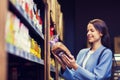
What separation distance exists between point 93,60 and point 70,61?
0.24 metres

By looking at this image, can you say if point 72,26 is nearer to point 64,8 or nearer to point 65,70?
point 64,8

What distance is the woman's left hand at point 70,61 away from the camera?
9.05ft

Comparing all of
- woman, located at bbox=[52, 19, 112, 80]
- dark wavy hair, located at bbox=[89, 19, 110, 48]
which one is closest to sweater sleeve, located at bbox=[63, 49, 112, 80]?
woman, located at bbox=[52, 19, 112, 80]

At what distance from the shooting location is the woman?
9.06 ft

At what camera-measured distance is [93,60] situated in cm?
Answer: 287

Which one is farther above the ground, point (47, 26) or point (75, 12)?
point (75, 12)

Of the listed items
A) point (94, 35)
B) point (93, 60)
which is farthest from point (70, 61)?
point (94, 35)

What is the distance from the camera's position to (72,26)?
20.8 ft

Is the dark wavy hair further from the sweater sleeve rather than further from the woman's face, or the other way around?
the sweater sleeve

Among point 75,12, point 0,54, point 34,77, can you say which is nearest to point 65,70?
point 34,77

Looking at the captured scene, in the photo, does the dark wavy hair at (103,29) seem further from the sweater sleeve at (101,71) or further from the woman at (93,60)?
the sweater sleeve at (101,71)

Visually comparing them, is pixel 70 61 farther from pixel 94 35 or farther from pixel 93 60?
pixel 94 35

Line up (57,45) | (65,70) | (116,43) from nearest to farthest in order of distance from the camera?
1. (57,45)
2. (65,70)
3. (116,43)

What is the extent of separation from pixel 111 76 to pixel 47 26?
0.79 metres
